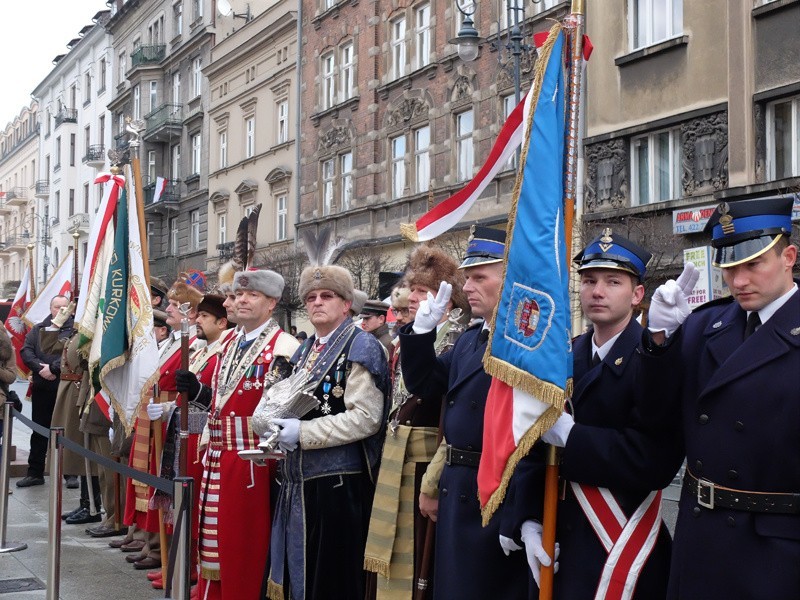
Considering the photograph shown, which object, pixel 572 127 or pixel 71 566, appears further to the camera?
pixel 71 566

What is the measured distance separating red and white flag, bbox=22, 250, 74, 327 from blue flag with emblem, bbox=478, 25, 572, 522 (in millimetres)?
9035

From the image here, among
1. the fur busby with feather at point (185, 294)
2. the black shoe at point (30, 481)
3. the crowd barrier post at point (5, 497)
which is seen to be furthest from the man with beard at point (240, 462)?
the black shoe at point (30, 481)

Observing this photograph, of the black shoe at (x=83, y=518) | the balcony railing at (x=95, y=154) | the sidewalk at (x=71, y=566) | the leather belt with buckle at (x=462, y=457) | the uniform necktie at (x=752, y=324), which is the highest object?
the balcony railing at (x=95, y=154)

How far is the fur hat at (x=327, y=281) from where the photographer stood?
5969mm

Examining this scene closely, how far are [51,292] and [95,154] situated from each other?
43.2 metres

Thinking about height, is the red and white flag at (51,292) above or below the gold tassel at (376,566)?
above

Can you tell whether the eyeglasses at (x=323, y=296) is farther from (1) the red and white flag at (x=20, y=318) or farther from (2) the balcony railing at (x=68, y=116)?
(2) the balcony railing at (x=68, y=116)

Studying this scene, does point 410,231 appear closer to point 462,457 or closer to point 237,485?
point 462,457

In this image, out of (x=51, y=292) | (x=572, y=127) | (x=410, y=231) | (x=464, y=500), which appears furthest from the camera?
(x=51, y=292)

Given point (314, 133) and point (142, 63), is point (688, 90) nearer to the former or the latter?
point (314, 133)

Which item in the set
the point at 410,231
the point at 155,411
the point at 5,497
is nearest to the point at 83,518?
the point at 5,497

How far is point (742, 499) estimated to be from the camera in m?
3.49

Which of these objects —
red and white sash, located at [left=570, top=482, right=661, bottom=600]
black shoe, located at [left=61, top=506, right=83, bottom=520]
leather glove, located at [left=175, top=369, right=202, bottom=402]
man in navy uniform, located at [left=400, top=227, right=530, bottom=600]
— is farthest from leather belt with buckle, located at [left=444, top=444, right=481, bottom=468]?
black shoe, located at [left=61, top=506, right=83, bottom=520]

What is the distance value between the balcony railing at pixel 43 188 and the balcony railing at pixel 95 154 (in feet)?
38.6
